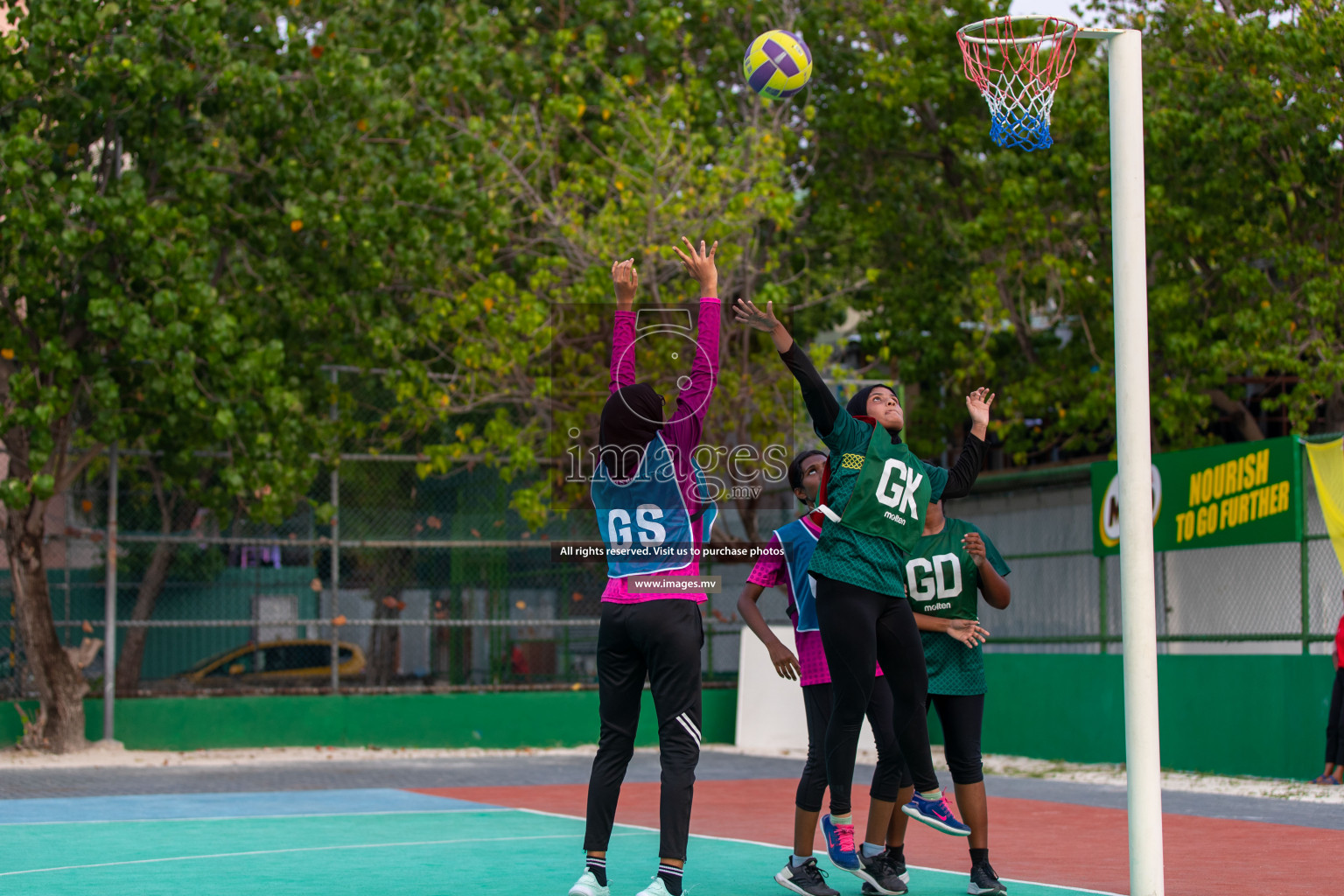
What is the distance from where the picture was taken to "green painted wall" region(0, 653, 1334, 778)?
42.2ft

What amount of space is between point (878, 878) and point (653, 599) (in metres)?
1.66

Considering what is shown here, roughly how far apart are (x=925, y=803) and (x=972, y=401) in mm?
1850

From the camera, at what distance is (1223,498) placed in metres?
13.5

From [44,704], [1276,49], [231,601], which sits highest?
[1276,49]

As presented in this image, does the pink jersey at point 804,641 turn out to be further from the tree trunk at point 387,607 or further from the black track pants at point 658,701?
the tree trunk at point 387,607

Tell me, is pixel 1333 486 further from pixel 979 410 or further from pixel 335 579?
pixel 335 579

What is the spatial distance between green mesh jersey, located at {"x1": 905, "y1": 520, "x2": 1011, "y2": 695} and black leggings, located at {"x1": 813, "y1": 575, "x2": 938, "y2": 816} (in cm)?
45

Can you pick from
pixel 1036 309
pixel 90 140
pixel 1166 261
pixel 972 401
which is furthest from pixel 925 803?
pixel 1036 309

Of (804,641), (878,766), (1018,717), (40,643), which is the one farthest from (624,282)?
(40,643)

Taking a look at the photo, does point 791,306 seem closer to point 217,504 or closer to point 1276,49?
point 1276,49

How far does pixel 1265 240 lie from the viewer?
17.5 meters

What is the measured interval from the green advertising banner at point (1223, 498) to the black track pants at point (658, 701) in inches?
296

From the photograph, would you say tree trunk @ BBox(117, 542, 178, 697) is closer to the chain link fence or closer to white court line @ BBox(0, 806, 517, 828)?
the chain link fence

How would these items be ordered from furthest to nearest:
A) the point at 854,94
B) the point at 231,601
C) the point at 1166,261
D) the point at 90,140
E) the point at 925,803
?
the point at 854,94
the point at 1166,261
the point at 231,601
the point at 90,140
the point at 925,803
